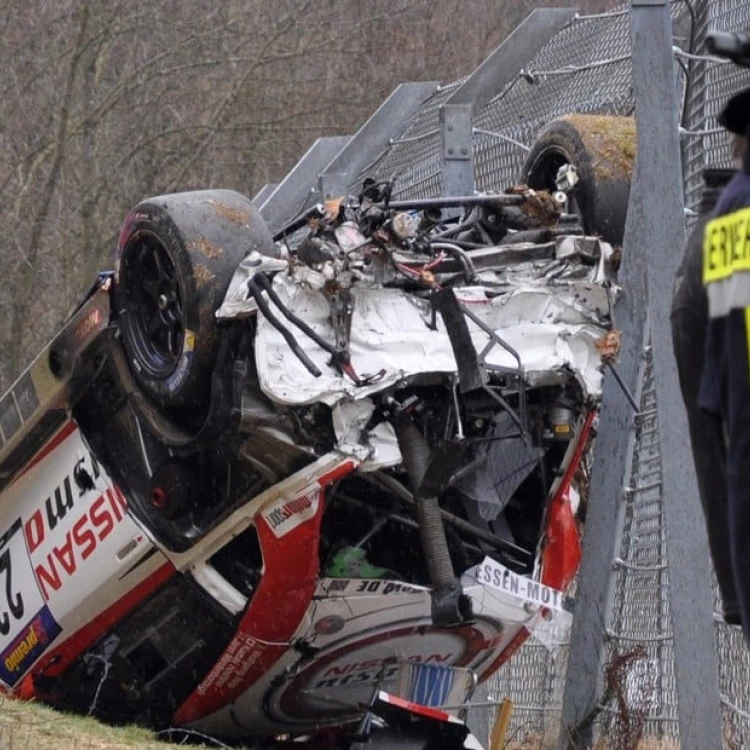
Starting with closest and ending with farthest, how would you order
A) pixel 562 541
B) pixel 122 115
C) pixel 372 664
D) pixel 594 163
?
pixel 562 541
pixel 372 664
pixel 594 163
pixel 122 115

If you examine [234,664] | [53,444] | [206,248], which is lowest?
[234,664]

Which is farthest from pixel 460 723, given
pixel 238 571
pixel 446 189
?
pixel 446 189

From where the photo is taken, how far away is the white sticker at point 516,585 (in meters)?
5.44

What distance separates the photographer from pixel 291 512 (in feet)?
17.3

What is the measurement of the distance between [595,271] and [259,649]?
5.74ft

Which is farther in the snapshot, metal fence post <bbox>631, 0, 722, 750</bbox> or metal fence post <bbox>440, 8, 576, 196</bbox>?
metal fence post <bbox>440, 8, 576, 196</bbox>

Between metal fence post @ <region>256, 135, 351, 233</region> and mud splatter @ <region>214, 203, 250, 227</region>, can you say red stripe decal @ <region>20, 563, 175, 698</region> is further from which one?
metal fence post @ <region>256, 135, 351, 233</region>

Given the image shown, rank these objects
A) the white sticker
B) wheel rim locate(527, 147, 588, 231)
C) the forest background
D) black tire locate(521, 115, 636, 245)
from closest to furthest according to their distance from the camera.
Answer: the white sticker → black tire locate(521, 115, 636, 245) → wheel rim locate(527, 147, 588, 231) → the forest background

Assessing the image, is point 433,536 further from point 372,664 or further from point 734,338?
point 734,338

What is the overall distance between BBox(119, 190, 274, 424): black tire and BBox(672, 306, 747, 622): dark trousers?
2870mm

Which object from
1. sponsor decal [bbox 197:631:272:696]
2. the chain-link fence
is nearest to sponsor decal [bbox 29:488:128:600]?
sponsor decal [bbox 197:631:272:696]

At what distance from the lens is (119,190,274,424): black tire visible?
17.4 feet

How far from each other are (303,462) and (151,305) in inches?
35.7

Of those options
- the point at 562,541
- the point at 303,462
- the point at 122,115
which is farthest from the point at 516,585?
the point at 122,115
